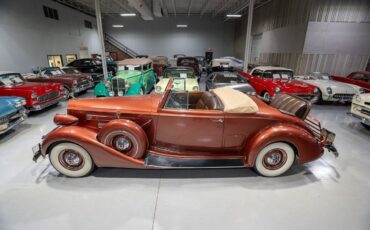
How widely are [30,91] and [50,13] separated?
36.1 ft

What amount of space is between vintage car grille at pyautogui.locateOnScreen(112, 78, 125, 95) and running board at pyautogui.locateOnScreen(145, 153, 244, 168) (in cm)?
445

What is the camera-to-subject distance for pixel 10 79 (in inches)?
223

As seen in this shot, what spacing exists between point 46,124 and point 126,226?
423 cm

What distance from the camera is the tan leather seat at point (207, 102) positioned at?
2.94 m

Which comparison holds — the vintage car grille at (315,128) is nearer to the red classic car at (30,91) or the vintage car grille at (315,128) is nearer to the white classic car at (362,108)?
the white classic car at (362,108)

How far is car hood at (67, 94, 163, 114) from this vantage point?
2.77 m

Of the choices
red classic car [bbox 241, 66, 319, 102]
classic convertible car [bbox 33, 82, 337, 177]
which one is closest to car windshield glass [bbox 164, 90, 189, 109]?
classic convertible car [bbox 33, 82, 337, 177]

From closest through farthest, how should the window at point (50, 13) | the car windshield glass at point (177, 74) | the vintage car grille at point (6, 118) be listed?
1. the vintage car grille at point (6, 118)
2. the car windshield glass at point (177, 74)
3. the window at point (50, 13)

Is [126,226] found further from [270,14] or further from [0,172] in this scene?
[270,14]

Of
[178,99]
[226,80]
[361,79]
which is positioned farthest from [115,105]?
[361,79]

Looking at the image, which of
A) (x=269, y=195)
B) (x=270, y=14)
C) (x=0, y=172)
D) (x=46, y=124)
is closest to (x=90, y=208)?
(x=0, y=172)

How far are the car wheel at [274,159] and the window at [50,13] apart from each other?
15.5 meters

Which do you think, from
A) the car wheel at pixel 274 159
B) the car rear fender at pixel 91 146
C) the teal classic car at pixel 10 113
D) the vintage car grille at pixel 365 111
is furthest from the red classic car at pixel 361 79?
the teal classic car at pixel 10 113

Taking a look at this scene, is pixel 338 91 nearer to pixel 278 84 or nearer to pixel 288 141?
pixel 278 84
